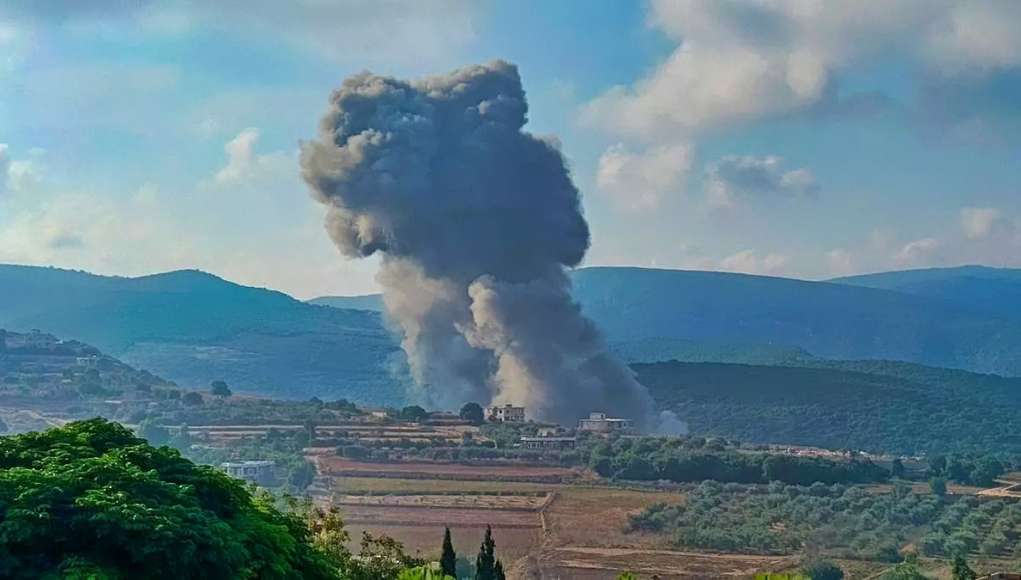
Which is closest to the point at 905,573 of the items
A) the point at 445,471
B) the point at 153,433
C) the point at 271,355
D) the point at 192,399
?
the point at 445,471

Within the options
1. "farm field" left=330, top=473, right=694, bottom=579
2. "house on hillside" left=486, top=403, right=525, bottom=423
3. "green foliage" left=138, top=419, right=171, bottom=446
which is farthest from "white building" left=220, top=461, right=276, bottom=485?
"house on hillside" left=486, top=403, right=525, bottom=423

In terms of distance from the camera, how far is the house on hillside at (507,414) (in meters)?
82.5

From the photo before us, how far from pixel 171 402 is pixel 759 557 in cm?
5406

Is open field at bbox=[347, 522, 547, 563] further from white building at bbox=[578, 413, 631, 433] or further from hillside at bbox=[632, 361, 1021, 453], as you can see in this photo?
hillside at bbox=[632, 361, 1021, 453]

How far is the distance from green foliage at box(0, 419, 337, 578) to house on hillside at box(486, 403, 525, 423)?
6144cm

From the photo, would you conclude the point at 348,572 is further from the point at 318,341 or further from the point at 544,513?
the point at 318,341

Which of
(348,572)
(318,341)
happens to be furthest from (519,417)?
(318,341)

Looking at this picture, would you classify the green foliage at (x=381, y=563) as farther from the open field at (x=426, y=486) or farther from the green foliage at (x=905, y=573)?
the open field at (x=426, y=486)

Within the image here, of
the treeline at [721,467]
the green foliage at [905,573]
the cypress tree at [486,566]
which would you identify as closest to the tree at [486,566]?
the cypress tree at [486,566]

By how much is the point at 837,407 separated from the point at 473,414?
32682mm

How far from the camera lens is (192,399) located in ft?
312

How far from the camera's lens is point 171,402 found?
94438mm

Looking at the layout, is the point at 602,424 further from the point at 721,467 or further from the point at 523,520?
the point at 523,520

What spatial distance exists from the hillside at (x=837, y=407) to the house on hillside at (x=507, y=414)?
16964 millimetres
